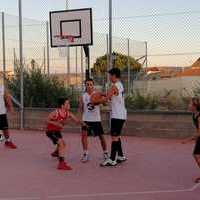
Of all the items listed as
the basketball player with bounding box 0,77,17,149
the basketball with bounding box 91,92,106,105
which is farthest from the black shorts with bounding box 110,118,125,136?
the basketball player with bounding box 0,77,17,149

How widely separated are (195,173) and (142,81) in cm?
809

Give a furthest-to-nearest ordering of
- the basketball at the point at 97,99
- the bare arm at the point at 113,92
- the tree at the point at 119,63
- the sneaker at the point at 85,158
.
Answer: the tree at the point at 119,63 < the sneaker at the point at 85,158 < the basketball at the point at 97,99 < the bare arm at the point at 113,92

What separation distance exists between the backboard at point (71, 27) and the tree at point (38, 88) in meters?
1.32

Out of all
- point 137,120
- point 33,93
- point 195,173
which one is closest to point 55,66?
point 33,93

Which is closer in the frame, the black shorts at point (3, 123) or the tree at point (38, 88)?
the black shorts at point (3, 123)

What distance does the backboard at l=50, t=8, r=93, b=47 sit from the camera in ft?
57.3

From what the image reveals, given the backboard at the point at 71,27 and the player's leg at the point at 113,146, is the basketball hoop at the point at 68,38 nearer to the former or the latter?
the backboard at the point at 71,27

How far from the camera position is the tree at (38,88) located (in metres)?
18.6

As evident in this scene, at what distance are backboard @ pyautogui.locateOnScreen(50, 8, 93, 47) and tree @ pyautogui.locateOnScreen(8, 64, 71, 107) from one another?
4.32ft

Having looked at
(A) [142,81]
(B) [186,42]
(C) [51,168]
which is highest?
(B) [186,42]

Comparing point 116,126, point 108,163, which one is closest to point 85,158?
point 108,163

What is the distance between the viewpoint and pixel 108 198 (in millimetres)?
8391

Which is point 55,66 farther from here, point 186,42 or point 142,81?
point 186,42

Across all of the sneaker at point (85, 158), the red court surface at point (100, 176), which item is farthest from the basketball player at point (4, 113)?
the sneaker at point (85, 158)
